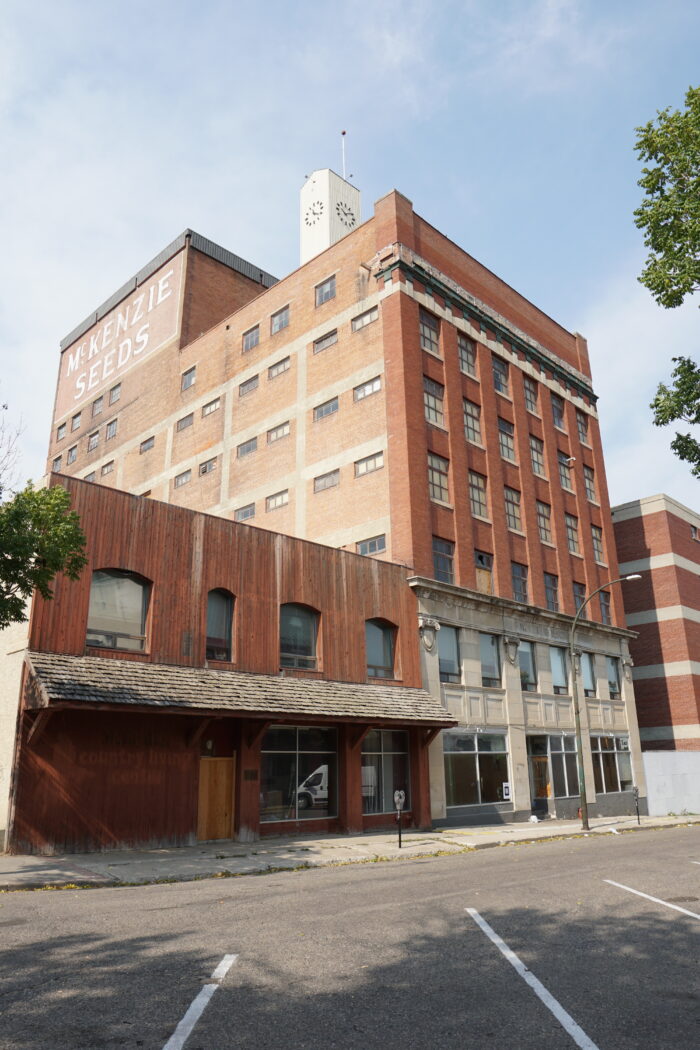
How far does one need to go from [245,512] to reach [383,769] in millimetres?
16686

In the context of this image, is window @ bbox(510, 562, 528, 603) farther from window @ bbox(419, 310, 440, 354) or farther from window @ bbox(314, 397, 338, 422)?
window @ bbox(314, 397, 338, 422)

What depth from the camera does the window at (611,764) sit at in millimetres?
35850

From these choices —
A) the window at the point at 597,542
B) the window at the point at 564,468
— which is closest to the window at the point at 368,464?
the window at the point at 564,468

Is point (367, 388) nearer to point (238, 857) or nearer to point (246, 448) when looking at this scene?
point (246, 448)

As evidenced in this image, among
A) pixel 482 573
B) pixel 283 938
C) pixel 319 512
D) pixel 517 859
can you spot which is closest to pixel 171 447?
pixel 319 512

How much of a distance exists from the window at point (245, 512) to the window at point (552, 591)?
49.2ft

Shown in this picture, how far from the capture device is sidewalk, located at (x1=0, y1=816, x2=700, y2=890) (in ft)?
47.5

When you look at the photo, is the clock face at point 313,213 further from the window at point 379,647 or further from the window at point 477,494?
Answer: the window at point 379,647

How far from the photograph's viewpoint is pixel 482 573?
107 feet

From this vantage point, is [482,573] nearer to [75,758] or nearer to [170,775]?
[170,775]

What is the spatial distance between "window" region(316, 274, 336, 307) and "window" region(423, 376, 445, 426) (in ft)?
23.1

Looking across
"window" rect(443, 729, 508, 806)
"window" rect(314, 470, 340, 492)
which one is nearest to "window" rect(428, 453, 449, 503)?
"window" rect(314, 470, 340, 492)

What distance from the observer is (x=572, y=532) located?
40.2m

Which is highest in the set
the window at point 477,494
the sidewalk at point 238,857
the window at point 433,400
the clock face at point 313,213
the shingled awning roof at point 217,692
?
the clock face at point 313,213
